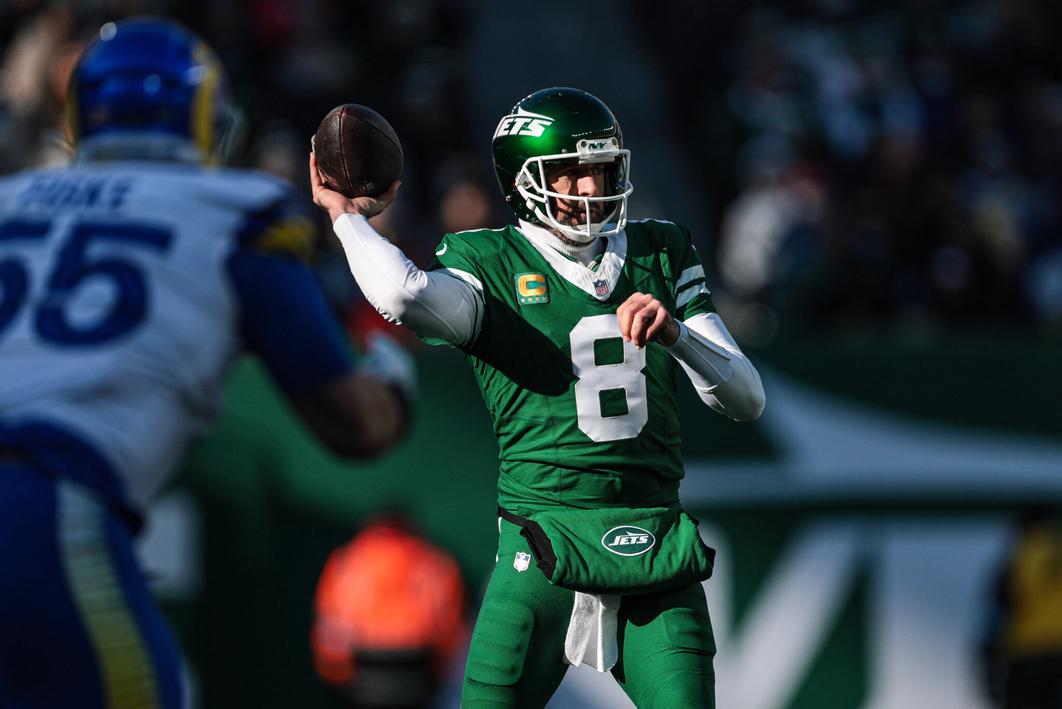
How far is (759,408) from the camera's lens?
409cm

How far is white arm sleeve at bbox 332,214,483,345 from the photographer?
3822mm

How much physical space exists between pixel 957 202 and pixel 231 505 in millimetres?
5158

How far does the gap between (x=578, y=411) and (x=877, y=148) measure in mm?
8026

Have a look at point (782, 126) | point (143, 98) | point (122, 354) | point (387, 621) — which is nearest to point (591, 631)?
point (122, 354)

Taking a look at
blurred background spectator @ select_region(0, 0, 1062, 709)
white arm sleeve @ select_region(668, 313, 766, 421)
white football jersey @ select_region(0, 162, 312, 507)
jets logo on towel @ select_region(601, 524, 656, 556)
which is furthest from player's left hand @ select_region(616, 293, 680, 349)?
blurred background spectator @ select_region(0, 0, 1062, 709)

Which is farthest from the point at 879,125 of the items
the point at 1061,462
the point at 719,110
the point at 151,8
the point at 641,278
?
the point at 641,278

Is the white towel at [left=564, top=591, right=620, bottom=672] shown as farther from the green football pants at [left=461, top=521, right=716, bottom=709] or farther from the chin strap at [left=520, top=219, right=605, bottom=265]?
the chin strap at [left=520, top=219, right=605, bottom=265]

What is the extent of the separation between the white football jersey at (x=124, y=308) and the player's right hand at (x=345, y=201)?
0.23 meters

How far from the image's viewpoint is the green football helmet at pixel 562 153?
4.07m

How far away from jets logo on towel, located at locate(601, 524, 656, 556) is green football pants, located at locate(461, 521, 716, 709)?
5.5 inches

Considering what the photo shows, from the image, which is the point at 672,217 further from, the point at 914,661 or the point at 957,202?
the point at 914,661

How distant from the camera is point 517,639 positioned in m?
3.98

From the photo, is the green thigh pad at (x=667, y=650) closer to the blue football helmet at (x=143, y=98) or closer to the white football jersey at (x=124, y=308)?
the white football jersey at (x=124, y=308)

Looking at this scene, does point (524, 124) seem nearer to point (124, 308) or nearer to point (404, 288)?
point (404, 288)
